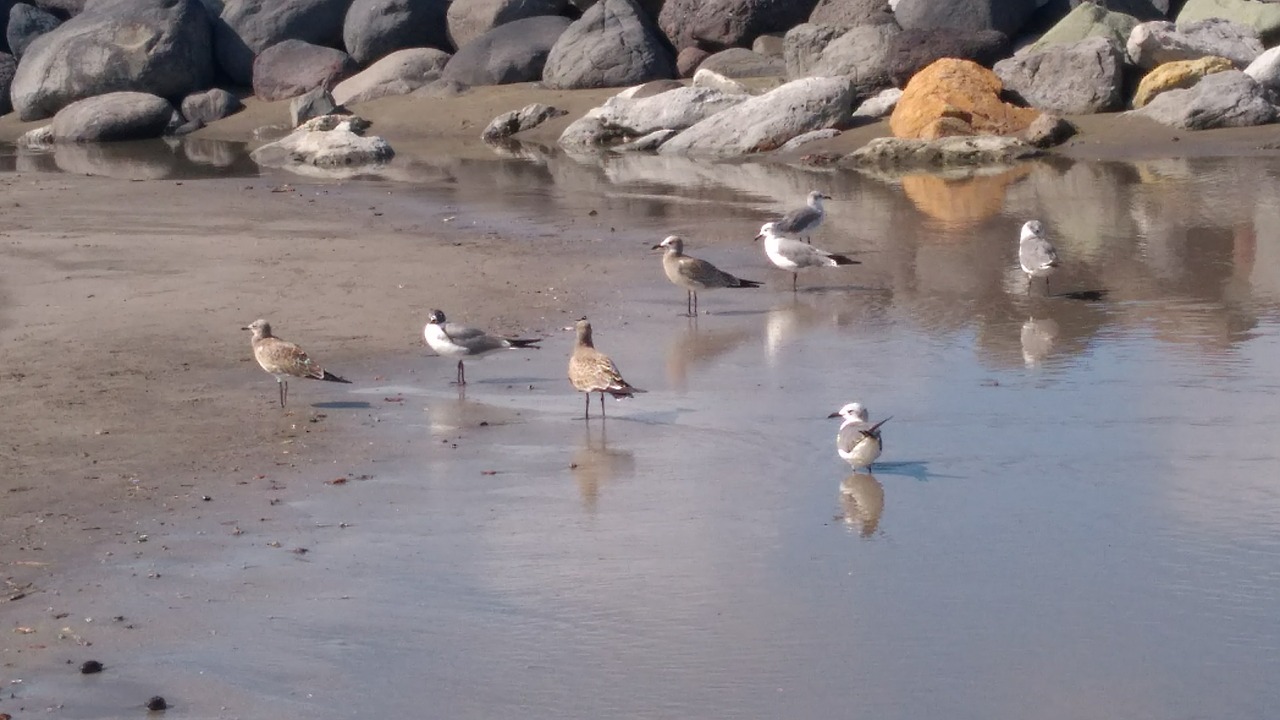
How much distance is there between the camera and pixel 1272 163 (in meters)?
19.4

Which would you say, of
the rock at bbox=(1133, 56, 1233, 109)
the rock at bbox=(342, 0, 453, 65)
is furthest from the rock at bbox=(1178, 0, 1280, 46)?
the rock at bbox=(342, 0, 453, 65)

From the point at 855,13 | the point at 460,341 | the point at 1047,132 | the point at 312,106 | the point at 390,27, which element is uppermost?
the point at 390,27

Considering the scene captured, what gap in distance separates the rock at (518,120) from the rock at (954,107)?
21.1 ft

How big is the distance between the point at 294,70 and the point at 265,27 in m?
1.68

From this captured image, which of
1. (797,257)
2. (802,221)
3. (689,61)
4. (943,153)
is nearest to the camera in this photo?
(797,257)

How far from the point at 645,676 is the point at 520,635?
0.59 m

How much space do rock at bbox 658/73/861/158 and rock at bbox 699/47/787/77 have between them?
3589 millimetres

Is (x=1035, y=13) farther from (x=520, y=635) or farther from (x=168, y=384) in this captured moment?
(x=520, y=635)

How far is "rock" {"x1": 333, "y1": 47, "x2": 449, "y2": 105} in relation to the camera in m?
30.4

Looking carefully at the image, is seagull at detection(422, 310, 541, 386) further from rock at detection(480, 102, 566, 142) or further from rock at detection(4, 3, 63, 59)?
rock at detection(4, 3, 63, 59)

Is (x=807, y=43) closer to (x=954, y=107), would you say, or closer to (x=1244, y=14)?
(x=954, y=107)

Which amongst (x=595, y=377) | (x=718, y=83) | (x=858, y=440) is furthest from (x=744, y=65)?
(x=858, y=440)

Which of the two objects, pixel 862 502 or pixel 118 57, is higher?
pixel 118 57

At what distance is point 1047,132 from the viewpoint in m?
21.8
